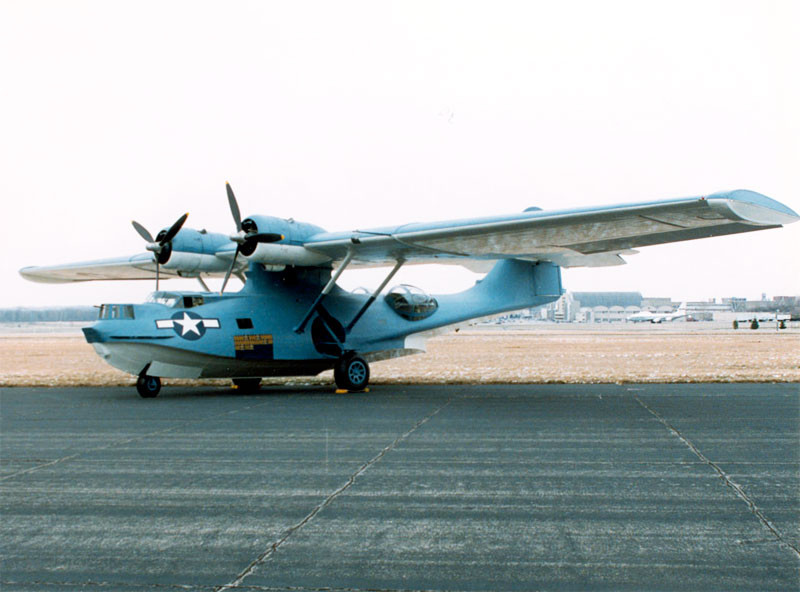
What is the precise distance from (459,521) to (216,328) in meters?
12.5

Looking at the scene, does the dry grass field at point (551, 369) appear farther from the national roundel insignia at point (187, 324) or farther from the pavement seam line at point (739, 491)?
the pavement seam line at point (739, 491)

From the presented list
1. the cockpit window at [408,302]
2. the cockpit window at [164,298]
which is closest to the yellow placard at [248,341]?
the cockpit window at [164,298]

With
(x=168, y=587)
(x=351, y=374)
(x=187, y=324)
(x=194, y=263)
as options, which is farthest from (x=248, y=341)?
(x=168, y=587)

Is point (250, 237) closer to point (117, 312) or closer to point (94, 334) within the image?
point (117, 312)

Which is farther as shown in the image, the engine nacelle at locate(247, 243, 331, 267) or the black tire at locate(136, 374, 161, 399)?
the engine nacelle at locate(247, 243, 331, 267)

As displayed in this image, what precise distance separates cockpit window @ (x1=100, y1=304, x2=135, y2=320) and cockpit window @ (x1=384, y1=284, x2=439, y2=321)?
24.0 feet

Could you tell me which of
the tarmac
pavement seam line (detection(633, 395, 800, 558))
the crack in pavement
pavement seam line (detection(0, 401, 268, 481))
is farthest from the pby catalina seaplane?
the crack in pavement

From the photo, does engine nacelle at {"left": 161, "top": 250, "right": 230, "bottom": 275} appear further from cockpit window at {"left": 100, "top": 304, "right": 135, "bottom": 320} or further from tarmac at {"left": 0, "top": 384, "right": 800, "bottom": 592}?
tarmac at {"left": 0, "top": 384, "right": 800, "bottom": 592}

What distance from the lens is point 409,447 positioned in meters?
9.03

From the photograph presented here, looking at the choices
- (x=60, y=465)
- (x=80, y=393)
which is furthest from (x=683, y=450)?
(x=80, y=393)

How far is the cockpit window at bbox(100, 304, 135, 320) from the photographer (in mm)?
15961

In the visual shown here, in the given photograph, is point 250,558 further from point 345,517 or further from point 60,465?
point 60,465

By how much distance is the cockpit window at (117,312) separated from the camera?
15961 millimetres

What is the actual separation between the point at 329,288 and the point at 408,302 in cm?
331
